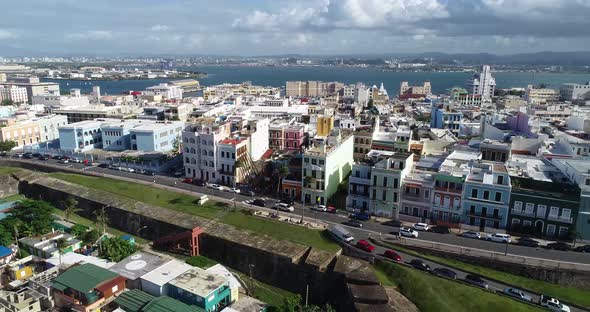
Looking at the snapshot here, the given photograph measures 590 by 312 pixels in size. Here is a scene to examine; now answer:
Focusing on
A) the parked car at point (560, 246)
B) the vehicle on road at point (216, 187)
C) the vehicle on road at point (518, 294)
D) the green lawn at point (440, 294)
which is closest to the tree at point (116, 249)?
the vehicle on road at point (216, 187)

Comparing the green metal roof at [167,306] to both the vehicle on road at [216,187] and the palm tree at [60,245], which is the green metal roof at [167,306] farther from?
the vehicle on road at [216,187]

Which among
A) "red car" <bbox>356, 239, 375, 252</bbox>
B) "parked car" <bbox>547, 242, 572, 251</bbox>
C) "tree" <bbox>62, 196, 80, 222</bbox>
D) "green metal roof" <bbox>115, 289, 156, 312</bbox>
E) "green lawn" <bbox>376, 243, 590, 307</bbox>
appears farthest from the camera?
"tree" <bbox>62, 196, 80, 222</bbox>

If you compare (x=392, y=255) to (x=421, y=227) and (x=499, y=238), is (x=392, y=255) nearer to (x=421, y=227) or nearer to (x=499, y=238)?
(x=421, y=227)

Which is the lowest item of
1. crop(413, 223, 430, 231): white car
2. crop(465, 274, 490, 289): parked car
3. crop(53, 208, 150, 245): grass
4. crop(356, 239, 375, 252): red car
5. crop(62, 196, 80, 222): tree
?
crop(53, 208, 150, 245): grass

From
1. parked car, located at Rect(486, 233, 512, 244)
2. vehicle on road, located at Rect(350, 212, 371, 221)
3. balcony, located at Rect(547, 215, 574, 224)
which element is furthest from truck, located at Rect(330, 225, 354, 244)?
balcony, located at Rect(547, 215, 574, 224)

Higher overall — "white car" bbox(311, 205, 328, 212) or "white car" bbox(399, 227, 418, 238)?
"white car" bbox(399, 227, 418, 238)

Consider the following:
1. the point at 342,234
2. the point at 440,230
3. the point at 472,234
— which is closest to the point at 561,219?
the point at 472,234

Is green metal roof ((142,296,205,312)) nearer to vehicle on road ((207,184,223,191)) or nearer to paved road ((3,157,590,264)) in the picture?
paved road ((3,157,590,264))
